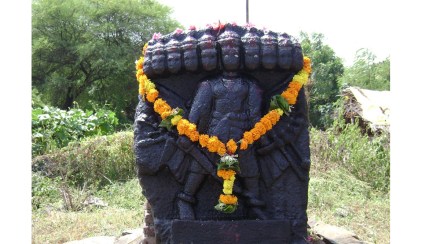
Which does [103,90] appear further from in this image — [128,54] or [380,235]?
[380,235]

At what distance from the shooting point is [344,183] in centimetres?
717

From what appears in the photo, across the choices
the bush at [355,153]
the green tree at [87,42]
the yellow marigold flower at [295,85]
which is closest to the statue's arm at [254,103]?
the yellow marigold flower at [295,85]

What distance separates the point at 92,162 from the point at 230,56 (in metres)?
4.62

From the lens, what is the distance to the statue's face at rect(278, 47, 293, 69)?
3.70 m

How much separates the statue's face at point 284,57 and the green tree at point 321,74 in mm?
11256

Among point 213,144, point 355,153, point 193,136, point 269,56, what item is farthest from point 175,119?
point 355,153

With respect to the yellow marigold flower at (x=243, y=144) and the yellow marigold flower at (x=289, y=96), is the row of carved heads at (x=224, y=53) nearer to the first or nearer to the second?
the yellow marigold flower at (x=289, y=96)

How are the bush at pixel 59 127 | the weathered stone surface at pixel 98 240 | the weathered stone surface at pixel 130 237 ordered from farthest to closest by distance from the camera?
1. the bush at pixel 59 127
2. the weathered stone surface at pixel 98 240
3. the weathered stone surface at pixel 130 237

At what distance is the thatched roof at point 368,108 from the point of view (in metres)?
8.75

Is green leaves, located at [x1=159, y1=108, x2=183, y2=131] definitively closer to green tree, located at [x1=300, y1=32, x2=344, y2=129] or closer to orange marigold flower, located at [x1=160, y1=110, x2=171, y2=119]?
orange marigold flower, located at [x1=160, y1=110, x2=171, y2=119]

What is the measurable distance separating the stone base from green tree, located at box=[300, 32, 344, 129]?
1151 centimetres

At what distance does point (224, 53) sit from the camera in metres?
A: 3.65

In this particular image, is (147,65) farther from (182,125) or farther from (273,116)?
(273,116)

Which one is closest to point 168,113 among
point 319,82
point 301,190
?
point 301,190
